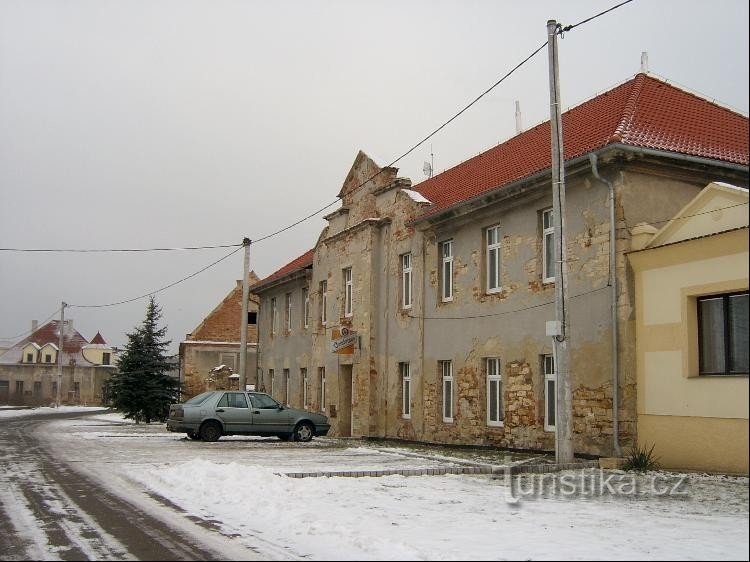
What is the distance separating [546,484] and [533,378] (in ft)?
20.2

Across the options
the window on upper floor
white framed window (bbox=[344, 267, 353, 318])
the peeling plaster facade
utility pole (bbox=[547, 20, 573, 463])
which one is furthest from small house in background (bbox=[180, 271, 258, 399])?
the window on upper floor

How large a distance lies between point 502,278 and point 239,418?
8745mm

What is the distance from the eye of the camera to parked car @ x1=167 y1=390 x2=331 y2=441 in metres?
22.9

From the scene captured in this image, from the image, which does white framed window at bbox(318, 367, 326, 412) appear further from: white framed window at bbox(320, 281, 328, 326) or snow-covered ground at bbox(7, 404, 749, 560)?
snow-covered ground at bbox(7, 404, 749, 560)

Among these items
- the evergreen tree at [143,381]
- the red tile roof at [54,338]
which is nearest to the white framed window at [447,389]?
the evergreen tree at [143,381]

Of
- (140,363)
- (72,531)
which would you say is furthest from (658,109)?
(140,363)

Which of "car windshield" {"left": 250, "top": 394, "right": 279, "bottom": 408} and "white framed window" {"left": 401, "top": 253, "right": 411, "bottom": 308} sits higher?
"white framed window" {"left": 401, "top": 253, "right": 411, "bottom": 308}

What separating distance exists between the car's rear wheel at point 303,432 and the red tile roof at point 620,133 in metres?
7.22

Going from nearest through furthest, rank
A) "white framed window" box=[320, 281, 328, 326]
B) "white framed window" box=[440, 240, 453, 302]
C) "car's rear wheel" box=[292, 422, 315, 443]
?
1. "white framed window" box=[440, 240, 453, 302]
2. "car's rear wheel" box=[292, 422, 315, 443]
3. "white framed window" box=[320, 281, 328, 326]

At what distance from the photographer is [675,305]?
13.4 m

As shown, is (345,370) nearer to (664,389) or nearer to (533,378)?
(533,378)

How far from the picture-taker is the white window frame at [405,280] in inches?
969

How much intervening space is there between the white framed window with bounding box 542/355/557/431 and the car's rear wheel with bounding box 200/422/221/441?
9.74 m

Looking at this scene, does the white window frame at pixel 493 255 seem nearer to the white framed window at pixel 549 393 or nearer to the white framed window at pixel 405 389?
the white framed window at pixel 549 393
